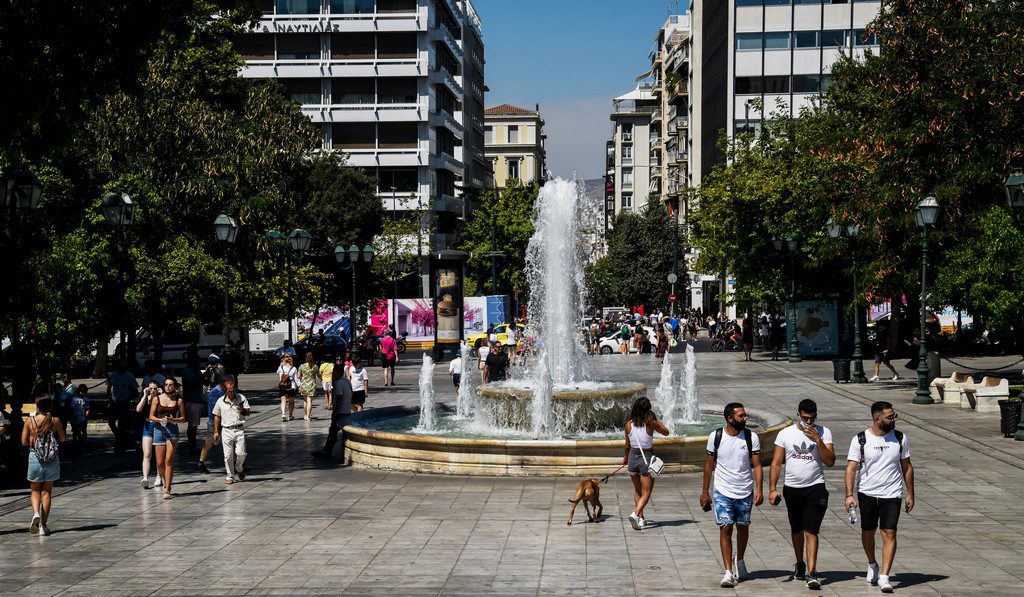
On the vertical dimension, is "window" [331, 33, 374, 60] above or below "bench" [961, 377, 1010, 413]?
above

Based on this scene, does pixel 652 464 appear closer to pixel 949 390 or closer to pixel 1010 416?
pixel 1010 416

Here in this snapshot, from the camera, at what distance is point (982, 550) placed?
10383 mm

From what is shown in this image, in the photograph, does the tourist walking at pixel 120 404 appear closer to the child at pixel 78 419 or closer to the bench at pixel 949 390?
the child at pixel 78 419

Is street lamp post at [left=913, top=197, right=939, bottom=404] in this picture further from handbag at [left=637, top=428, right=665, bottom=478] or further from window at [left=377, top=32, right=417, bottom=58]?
window at [left=377, top=32, right=417, bottom=58]

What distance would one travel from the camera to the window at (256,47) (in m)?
→ 67.6

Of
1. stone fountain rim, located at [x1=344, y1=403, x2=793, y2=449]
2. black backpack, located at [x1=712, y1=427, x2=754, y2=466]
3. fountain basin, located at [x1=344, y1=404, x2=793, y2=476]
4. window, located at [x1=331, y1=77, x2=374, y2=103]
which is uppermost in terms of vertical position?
window, located at [x1=331, y1=77, x2=374, y2=103]

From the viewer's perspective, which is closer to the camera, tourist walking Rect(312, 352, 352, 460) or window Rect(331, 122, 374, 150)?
tourist walking Rect(312, 352, 352, 460)

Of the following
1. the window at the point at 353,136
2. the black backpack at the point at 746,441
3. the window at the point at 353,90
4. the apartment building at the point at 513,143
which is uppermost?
the apartment building at the point at 513,143

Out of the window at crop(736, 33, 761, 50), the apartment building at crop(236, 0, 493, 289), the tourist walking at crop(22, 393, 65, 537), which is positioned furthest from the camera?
the window at crop(736, 33, 761, 50)

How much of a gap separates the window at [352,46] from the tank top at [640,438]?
5965 centimetres

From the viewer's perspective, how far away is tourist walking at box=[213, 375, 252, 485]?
49.2 feet

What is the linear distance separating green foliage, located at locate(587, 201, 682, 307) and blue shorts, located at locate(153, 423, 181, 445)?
74643 millimetres

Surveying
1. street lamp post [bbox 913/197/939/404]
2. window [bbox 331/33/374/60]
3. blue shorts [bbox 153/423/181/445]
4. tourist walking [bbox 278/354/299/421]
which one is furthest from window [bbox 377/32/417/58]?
blue shorts [bbox 153/423/181/445]

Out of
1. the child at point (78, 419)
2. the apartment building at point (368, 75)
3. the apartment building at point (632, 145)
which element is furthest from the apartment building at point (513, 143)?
the child at point (78, 419)
